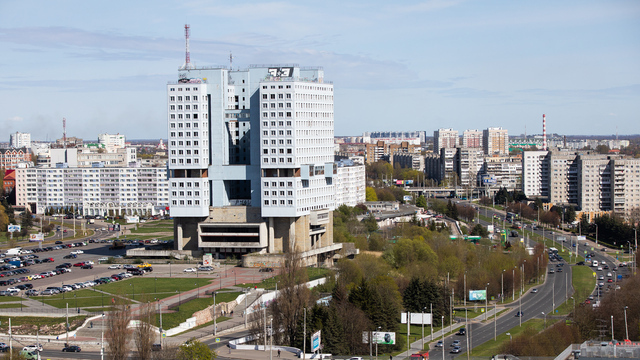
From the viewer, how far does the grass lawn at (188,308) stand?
65625mm

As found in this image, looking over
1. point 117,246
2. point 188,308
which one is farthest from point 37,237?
point 188,308

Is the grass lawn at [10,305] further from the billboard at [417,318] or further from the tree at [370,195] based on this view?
the tree at [370,195]

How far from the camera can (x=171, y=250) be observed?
320 ft

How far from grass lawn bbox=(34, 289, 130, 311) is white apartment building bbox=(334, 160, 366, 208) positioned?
3108 inches

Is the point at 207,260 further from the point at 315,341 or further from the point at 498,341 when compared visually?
the point at 315,341

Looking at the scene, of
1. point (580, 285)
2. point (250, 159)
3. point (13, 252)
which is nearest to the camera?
point (580, 285)

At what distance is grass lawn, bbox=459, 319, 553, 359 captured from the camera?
62.2 metres

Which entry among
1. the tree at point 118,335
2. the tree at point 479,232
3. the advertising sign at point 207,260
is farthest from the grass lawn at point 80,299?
the tree at point 479,232

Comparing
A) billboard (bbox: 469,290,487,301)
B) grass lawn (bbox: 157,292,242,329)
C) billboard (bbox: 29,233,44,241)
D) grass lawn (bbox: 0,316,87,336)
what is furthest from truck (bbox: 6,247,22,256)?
billboard (bbox: 469,290,487,301)

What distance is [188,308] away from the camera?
2741 inches

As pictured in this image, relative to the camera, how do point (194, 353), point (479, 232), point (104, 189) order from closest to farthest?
point (194, 353) < point (479, 232) < point (104, 189)

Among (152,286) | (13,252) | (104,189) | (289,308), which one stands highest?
(104,189)

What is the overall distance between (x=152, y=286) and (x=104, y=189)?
8414 cm

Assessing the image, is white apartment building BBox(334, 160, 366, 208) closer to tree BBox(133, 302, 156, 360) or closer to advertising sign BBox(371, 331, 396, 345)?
advertising sign BBox(371, 331, 396, 345)
